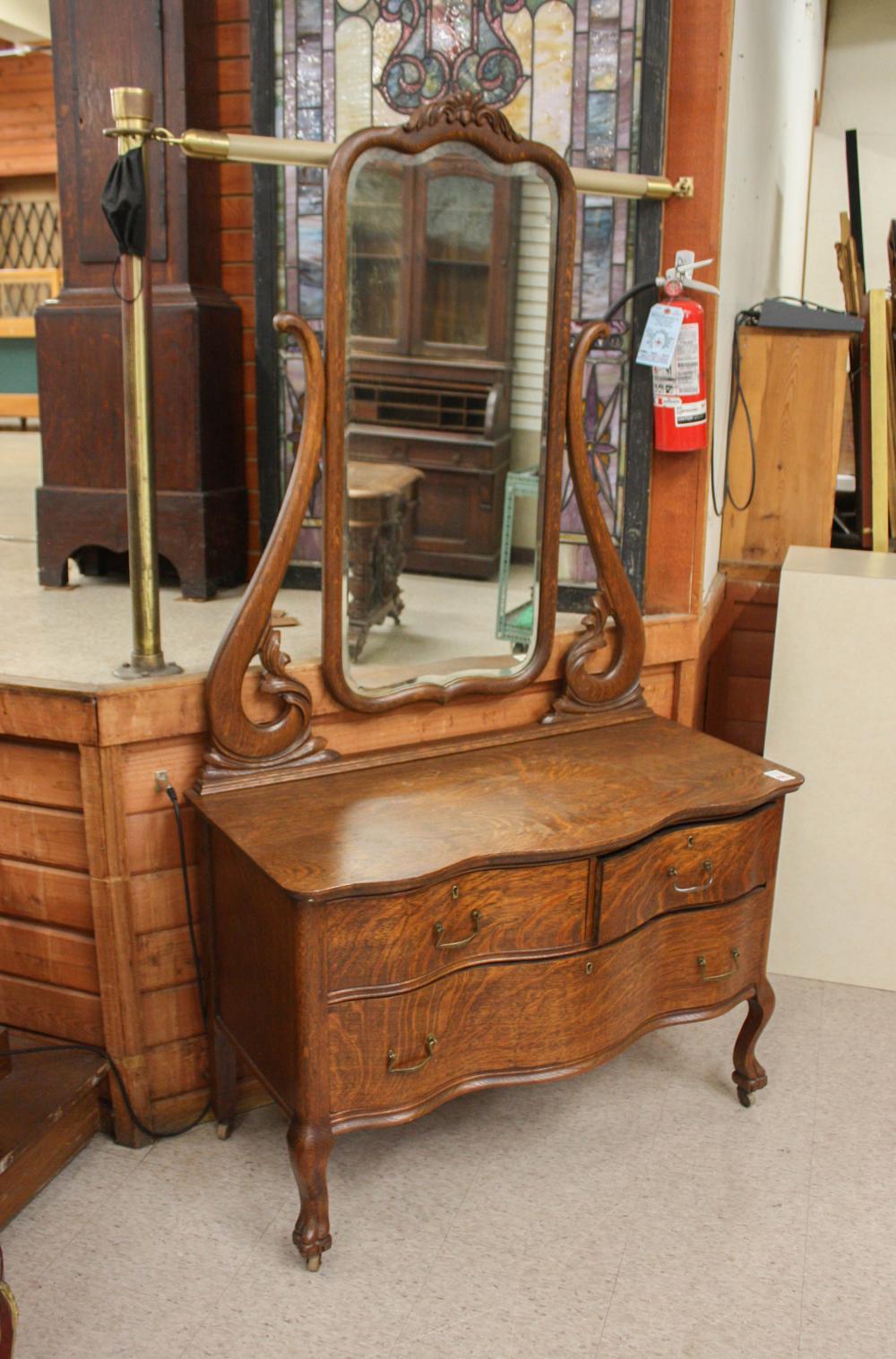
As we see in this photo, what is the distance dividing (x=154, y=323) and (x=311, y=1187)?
195cm

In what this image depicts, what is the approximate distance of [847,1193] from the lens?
7.54 feet

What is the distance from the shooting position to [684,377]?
8.39ft

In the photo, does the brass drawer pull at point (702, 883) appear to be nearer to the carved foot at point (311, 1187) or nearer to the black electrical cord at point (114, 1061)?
the carved foot at point (311, 1187)

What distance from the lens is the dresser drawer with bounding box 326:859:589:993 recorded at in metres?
1.93

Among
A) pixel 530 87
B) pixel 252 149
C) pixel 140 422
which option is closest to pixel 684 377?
pixel 530 87

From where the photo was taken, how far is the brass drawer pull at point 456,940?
2002 mm

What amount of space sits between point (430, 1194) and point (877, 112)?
6.50m

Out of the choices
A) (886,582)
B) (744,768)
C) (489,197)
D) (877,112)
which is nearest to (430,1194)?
(744,768)

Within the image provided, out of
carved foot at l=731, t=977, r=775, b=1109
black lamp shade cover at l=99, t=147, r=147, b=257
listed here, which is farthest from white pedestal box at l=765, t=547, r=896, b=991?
black lamp shade cover at l=99, t=147, r=147, b=257

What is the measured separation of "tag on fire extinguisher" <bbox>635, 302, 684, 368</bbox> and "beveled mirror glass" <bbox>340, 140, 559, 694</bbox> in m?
0.27

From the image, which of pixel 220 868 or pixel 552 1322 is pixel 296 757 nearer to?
pixel 220 868

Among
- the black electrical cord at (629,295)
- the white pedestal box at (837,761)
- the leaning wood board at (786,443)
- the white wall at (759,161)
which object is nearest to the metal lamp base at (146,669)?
the black electrical cord at (629,295)

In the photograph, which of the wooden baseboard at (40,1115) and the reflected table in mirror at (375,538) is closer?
the wooden baseboard at (40,1115)

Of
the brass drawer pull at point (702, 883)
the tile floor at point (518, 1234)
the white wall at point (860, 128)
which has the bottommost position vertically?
the tile floor at point (518, 1234)
